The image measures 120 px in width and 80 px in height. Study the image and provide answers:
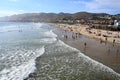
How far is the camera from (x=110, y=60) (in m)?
26.3

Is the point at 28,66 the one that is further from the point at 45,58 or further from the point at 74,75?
the point at 74,75

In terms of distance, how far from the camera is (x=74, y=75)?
19844mm

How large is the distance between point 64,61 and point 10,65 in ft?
24.4

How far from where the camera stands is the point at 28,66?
22906 millimetres

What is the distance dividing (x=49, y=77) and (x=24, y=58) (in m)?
9.11

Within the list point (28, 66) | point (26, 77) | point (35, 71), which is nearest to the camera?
point (26, 77)

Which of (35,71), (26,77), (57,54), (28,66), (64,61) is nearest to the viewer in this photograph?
(26,77)

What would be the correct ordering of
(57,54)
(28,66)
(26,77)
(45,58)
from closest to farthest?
1. (26,77)
2. (28,66)
3. (45,58)
4. (57,54)

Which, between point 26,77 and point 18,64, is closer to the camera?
point 26,77

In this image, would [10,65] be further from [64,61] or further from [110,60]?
[110,60]

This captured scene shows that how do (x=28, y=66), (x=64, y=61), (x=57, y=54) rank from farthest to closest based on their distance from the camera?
(x=57, y=54) < (x=64, y=61) < (x=28, y=66)

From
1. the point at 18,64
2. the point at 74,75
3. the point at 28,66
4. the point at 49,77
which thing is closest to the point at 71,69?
the point at 74,75

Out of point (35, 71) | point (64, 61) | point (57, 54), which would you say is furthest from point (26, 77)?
point (57, 54)

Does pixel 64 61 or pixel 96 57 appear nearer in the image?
pixel 64 61
